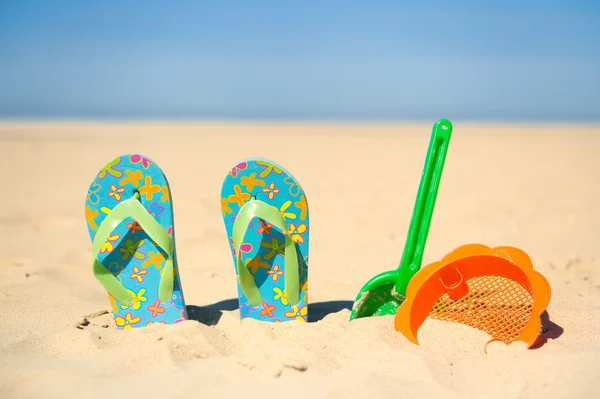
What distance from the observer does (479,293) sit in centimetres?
244

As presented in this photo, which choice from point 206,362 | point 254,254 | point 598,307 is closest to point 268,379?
point 206,362

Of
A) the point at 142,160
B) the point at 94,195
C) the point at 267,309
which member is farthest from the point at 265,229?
the point at 94,195

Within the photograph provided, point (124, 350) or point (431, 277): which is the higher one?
point (431, 277)

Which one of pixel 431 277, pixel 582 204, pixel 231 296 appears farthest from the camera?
pixel 582 204

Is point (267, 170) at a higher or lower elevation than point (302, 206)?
higher

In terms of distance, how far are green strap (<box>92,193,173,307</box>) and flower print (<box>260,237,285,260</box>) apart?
38 cm

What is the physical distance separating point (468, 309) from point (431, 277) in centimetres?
22

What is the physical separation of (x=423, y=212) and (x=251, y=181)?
26.9 inches

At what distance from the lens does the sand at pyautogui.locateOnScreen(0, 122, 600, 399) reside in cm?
197

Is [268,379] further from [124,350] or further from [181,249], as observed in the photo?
[181,249]

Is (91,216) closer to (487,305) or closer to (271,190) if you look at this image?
(271,190)

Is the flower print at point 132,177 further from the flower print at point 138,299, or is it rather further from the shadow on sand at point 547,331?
the shadow on sand at point 547,331

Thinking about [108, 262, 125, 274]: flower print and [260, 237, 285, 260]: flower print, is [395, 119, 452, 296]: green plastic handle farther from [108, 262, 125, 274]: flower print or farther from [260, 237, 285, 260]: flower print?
[108, 262, 125, 274]: flower print

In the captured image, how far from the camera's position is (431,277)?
7.68 feet
